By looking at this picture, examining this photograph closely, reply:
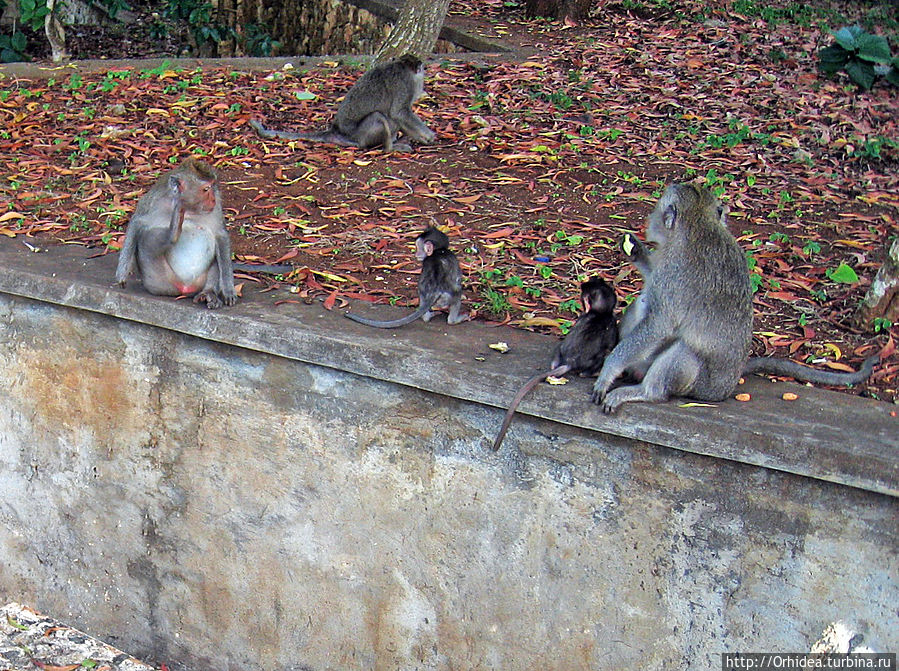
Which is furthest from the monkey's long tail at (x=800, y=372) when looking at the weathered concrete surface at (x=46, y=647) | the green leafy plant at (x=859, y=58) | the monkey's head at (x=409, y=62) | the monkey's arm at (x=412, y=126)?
the green leafy plant at (x=859, y=58)

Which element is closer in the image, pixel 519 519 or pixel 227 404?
pixel 519 519

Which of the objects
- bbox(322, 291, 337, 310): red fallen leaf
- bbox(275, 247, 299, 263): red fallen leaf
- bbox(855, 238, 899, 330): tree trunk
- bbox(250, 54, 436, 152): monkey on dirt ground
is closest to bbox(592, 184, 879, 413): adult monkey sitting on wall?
bbox(855, 238, 899, 330): tree trunk

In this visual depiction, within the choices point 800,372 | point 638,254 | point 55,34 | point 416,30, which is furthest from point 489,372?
point 55,34

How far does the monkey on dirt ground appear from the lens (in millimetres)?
6992

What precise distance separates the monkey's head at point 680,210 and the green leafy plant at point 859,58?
17.4 ft

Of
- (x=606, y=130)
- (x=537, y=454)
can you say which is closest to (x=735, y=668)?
(x=537, y=454)

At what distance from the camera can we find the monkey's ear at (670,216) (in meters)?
3.89

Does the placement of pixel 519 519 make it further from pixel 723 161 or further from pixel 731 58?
pixel 731 58

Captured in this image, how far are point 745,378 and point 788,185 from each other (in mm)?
2908

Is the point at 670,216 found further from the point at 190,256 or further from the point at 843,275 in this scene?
the point at 190,256

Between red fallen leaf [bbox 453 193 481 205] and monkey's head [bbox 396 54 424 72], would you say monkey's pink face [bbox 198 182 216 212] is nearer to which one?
red fallen leaf [bbox 453 193 481 205]

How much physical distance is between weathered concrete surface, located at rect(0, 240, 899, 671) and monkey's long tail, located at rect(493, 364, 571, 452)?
0.05 metres

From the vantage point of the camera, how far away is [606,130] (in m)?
7.34

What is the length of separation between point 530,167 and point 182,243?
2.84m
